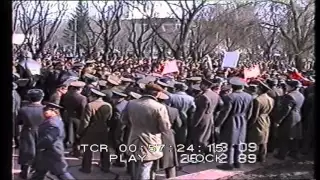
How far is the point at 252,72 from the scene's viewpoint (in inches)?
146

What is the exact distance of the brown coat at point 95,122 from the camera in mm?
3641

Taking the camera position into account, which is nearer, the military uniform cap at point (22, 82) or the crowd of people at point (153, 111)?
the military uniform cap at point (22, 82)

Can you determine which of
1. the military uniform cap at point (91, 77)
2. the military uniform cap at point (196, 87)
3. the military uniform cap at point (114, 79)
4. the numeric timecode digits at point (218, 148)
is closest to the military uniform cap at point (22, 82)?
the military uniform cap at point (91, 77)

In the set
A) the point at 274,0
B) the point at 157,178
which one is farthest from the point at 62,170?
the point at 274,0

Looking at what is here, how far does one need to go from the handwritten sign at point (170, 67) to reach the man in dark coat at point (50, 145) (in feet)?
2.78

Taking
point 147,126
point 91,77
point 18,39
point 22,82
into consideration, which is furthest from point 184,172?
point 18,39

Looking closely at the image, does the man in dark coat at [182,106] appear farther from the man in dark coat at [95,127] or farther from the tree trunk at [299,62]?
the tree trunk at [299,62]

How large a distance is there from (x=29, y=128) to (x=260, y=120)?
1.79 meters

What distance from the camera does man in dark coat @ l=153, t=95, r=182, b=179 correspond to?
3590mm

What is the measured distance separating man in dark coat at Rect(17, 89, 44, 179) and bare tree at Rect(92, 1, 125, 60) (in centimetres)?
60

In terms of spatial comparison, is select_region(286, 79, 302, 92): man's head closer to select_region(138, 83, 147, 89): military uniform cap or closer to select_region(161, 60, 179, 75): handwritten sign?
select_region(161, 60, 179, 75): handwritten sign

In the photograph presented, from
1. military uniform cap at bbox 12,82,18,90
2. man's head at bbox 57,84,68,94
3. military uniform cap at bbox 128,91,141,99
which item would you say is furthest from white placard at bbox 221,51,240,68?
military uniform cap at bbox 12,82,18,90

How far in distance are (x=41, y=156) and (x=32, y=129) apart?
22cm

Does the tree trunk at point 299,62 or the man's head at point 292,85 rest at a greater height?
the tree trunk at point 299,62
